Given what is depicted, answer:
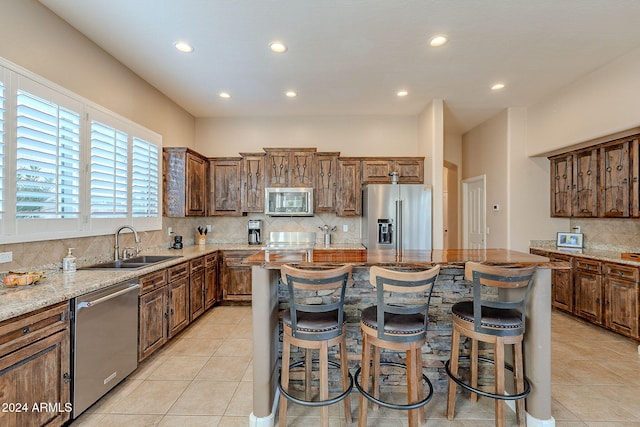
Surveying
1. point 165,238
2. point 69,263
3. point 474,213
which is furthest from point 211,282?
point 474,213

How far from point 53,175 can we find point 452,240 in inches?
266

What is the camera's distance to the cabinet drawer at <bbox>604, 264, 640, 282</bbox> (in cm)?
319

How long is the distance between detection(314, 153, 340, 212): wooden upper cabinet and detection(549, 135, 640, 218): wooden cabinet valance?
3476 millimetres

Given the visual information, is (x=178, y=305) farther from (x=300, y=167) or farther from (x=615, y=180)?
(x=615, y=180)

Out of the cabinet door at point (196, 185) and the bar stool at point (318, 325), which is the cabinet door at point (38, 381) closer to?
the bar stool at point (318, 325)

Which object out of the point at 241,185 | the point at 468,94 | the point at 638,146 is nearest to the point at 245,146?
the point at 241,185

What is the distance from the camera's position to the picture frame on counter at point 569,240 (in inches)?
170

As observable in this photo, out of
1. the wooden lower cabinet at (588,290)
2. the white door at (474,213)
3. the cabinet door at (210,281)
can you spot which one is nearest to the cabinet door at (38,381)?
the cabinet door at (210,281)

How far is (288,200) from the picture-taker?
480 centimetres

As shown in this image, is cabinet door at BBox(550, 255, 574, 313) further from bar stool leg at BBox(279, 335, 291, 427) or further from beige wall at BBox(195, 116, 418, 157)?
bar stool leg at BBox(279, 335, 291, 427)

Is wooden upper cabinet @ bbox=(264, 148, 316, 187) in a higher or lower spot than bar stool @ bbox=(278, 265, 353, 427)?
higher

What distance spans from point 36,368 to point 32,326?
10.2 inches

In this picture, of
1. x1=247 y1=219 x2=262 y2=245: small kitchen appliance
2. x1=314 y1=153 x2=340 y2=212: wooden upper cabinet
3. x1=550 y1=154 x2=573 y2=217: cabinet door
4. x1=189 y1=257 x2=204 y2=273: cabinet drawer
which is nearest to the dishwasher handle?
x1=189 y1=257 x2=204 y2=273: cabinet drawer

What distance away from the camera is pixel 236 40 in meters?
2.91
